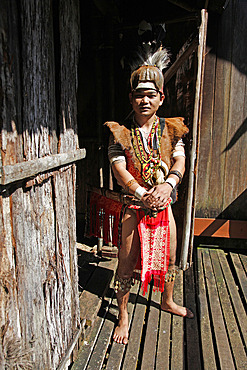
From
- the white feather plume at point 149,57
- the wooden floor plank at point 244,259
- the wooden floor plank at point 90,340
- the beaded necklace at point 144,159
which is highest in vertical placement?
the white feather plume at point 149,57

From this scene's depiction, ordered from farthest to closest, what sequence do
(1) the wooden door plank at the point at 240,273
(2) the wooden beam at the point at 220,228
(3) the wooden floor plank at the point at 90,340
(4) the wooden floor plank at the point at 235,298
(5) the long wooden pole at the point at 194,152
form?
(2) the wooden beam at the point at 220,228 → (1) the wooden door plank at the point at 240,273 → (4) the wooden floor plank at the point at 235,298 → (5) the long wooden pole at the point at 194,152 → (3) the wooden floor plank at the point at 90,340

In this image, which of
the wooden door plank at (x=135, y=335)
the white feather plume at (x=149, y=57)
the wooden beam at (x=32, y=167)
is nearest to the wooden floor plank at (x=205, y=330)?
the wooden door plank at (x=135, y=335)

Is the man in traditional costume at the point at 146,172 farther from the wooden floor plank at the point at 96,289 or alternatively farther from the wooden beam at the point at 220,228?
the wooden beam at the point at 220,228

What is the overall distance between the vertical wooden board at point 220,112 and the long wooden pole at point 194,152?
106 cm

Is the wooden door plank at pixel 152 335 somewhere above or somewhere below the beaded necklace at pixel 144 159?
below

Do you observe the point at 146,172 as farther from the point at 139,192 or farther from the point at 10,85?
the point at 10,85

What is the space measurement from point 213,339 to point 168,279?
0.55m

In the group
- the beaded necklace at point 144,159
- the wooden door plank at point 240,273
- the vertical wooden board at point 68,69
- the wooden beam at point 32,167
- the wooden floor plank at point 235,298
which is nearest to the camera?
the wooden beam at point 32,167

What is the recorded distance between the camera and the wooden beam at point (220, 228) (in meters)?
3.64

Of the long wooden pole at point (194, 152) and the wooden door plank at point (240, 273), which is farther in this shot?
the wooden door plank at point (240, 273)

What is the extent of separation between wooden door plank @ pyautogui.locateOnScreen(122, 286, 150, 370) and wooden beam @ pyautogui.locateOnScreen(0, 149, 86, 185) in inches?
56.2

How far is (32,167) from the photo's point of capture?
1.30m

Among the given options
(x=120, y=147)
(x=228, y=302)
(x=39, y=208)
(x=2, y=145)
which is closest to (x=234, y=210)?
(x=228, y=302)

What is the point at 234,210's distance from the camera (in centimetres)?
368
